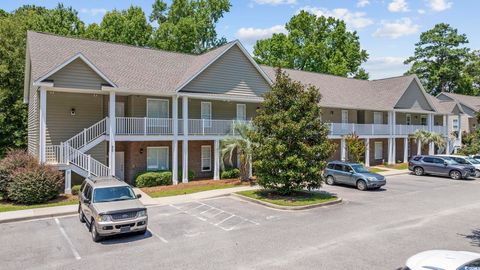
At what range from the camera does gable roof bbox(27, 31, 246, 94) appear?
21.4m

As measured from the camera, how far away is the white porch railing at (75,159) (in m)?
19.9

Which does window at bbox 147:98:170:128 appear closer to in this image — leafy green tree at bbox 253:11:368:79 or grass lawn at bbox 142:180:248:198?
grass lawn at bbox 142:180:248:198

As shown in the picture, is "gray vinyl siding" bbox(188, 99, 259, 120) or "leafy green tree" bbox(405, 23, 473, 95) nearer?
"gray vinyl siding" bbox(188, 99, 259, 120)

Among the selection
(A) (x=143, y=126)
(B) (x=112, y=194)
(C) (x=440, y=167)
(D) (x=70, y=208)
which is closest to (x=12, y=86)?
(A) (x=143, y=126)

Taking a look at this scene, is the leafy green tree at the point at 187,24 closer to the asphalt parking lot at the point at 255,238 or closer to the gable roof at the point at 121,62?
the gable roof at the point at 121,62

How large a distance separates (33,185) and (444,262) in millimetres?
17868

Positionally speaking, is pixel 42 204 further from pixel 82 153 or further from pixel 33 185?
pixel 82 153

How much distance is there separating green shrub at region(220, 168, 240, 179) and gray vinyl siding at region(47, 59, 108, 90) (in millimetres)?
10406

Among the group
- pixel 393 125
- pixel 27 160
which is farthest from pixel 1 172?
pixel 393 125

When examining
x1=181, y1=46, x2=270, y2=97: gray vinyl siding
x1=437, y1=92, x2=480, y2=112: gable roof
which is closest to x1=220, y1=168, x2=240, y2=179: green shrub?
x1=181, y1=46, x2=270, y2=97: gray vinyl siding

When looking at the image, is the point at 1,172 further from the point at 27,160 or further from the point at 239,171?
the point at 239,171

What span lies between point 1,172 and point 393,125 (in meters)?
34.4

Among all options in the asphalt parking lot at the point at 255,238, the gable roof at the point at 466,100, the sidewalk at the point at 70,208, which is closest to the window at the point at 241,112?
the sidewalk at the point at 70,208

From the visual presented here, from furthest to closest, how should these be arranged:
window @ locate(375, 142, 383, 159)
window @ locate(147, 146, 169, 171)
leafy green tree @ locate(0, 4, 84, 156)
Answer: window @ locate(375, 142, 383, 159)
leafy green tree @ locate(0, 4, 84, 156)
window @ locate(147, 146, 169, 171)
